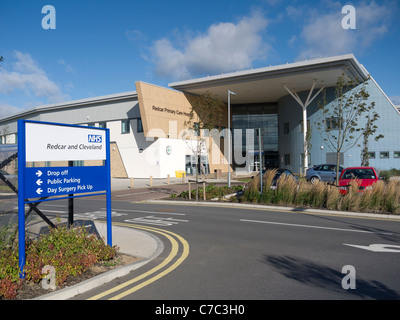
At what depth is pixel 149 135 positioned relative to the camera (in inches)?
1334

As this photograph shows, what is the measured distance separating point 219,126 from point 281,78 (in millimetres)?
13709

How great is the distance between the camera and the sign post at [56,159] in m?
5.11

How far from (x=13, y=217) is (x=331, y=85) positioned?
39069 millimetres

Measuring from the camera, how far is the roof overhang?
3250 cm

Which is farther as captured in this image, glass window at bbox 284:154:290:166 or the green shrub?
glass window at bbox 284:154:290:166

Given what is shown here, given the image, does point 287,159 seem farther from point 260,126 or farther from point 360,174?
point 360,174

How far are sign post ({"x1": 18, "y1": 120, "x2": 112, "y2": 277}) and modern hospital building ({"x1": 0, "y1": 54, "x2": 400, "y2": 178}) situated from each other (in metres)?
24.3

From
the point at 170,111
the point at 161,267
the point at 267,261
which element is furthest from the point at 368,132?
the point at 170,111

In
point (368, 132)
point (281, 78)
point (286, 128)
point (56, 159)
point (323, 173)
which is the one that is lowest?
point (323, 173)

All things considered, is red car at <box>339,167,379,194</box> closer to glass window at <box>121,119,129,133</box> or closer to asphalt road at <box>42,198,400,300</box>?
asphalt road at <box>42,198,400,300</box>

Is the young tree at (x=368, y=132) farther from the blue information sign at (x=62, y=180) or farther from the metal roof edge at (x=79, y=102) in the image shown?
the metal roof edge at (x=79, y=102)

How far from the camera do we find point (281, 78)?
36.2m

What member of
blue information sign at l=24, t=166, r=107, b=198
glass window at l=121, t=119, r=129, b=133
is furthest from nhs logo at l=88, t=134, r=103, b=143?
glass window at l=121, t=119, r=129, b=133
